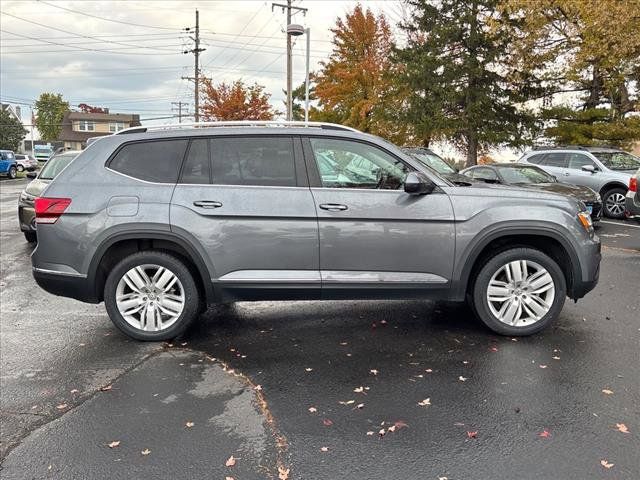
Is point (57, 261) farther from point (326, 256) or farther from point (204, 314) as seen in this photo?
point (326, 256)

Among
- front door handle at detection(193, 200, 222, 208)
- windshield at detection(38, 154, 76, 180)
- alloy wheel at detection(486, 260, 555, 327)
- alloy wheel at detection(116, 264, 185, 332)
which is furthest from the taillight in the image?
windshield at detection(38, 154, 76, 180)

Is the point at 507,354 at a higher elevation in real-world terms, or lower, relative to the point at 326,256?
lower

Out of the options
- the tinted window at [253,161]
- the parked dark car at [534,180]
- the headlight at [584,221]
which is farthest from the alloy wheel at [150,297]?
the parked dark car at [534,180]

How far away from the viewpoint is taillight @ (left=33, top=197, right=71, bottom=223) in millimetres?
4750

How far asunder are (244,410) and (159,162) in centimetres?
235

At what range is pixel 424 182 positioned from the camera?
4.66m

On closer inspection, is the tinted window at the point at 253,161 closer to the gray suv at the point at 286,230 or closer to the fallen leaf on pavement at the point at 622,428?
the gray suv at the point at 286,230

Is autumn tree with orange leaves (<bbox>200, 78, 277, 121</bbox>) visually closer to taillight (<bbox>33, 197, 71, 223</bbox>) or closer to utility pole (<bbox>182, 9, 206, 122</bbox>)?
utility pole (<bbox>182, 9, 206, 122</bbox>)

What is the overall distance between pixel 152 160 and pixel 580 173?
38.7ft

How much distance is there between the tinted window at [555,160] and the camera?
14.2m

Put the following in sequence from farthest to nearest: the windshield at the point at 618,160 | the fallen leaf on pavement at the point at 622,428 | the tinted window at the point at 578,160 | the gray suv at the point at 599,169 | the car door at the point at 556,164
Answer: the car door at the point at 556,164, the tinted window at the point at 578,160, the windshield at the point at 618,160, the gray suv at the point at 599,169, the fallen leaf on pavement at the point at 622,428

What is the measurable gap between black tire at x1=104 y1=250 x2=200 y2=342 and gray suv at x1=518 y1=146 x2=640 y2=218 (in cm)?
1142

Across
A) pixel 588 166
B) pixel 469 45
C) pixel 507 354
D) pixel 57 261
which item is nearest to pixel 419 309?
pixel 507 354

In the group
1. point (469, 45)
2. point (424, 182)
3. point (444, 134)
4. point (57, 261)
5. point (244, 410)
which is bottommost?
point (244, 410)
